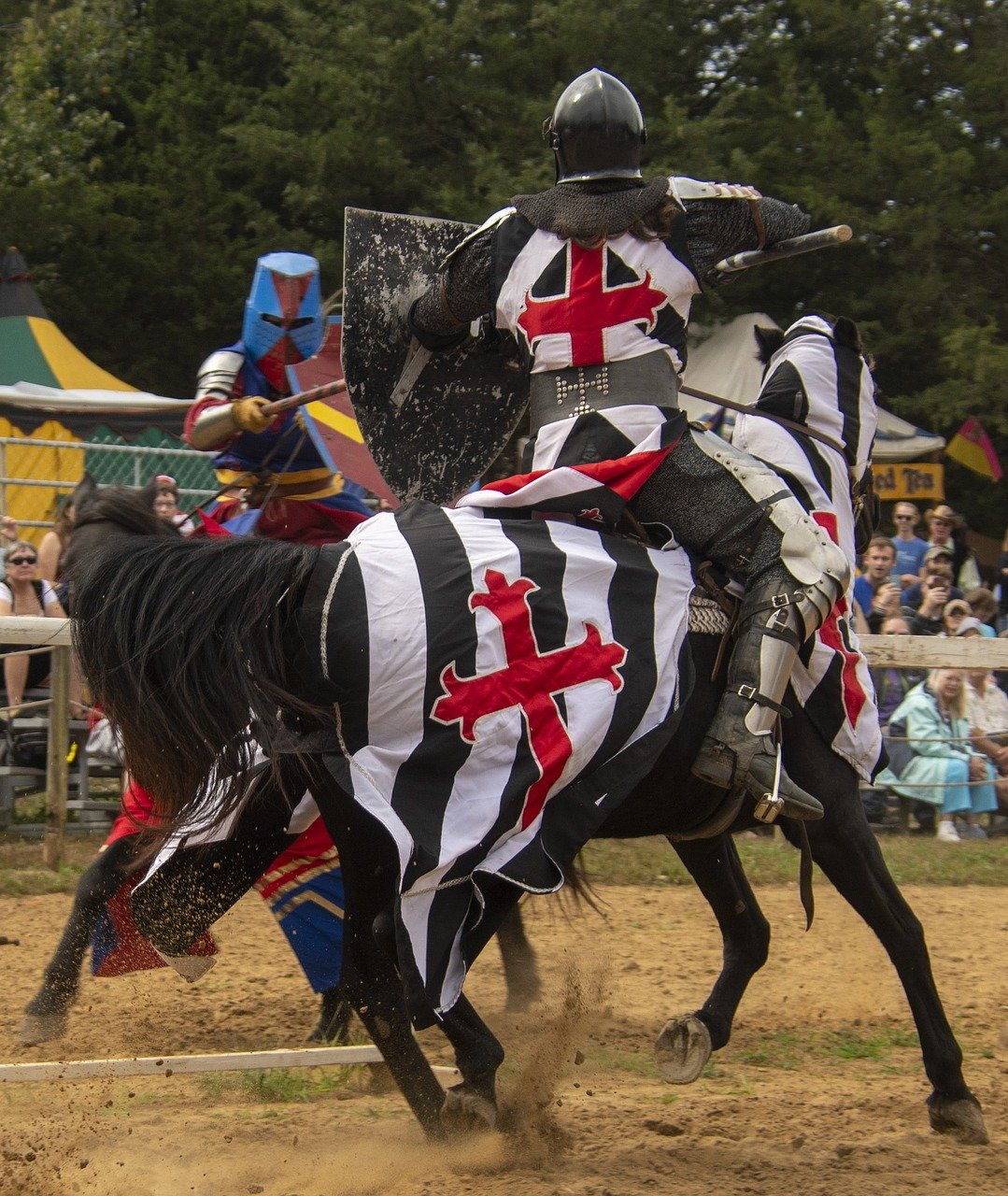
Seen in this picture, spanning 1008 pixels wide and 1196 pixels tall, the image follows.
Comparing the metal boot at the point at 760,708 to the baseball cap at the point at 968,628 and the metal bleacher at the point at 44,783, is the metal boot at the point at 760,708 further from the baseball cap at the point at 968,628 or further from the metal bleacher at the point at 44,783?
the baseball cap at the point at 968,628

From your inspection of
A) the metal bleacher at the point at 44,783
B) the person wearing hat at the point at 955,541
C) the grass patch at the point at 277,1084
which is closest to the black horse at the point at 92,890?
the grass patch at the point at 277,1084

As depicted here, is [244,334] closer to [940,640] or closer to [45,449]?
[940,640]

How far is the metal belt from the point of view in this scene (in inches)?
140

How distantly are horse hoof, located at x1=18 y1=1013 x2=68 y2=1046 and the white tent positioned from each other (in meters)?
9.02

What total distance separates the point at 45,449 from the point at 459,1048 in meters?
8.84

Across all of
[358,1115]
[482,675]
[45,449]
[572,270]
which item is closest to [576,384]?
[572,270]

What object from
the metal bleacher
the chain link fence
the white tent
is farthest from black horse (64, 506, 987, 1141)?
the white tent

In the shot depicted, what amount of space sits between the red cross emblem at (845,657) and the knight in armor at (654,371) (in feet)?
0.39

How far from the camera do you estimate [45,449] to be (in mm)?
11484

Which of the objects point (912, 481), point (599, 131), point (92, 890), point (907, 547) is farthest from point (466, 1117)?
point (912, 481)

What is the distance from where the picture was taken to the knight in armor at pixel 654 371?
11.6 feet

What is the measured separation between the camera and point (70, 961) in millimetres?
4199

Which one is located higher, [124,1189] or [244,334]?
[244,334]

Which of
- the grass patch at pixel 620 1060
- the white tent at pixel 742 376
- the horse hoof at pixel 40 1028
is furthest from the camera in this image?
the white tent at pixel 742 376
